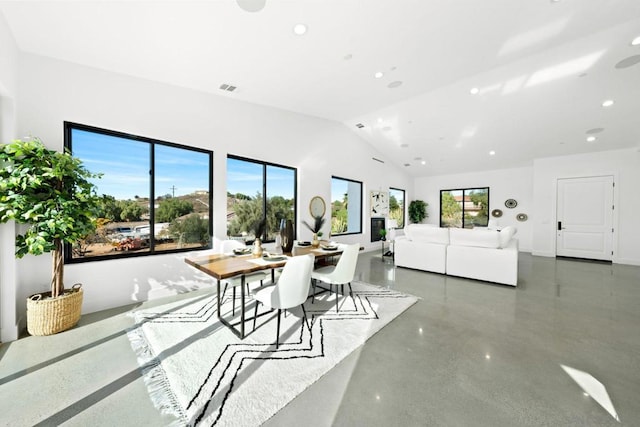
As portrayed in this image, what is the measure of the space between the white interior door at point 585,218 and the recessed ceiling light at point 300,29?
7.97 meters

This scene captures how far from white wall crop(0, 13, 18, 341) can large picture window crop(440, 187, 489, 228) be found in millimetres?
10313

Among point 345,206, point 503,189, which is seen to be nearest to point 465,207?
point 503,189

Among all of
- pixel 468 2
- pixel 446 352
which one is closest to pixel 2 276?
pixel 446 352

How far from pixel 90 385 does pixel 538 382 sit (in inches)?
129

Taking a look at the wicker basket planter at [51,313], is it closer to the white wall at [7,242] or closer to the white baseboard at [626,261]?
the white wall at [7,242]

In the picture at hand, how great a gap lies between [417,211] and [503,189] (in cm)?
278

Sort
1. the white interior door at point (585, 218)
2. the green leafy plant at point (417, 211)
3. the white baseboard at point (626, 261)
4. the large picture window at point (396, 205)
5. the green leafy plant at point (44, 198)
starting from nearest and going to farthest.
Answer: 1. the green leafy plant at point (44, 198)
2. the white baseboard at point (626, 261)
3. the white interior door at point (585, 218)
4. the large picture window at point (396, 205)
5. the green leafy plant at point (417, 211)

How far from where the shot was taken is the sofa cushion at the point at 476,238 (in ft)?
13.2

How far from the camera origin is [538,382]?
5.76ft

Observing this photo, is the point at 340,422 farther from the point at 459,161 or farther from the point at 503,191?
the point at 503,191

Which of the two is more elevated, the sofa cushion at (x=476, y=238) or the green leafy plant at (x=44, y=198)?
the green leafy plant at (x=44, y=198)

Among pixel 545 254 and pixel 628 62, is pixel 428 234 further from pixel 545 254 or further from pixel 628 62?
pixel 545 254

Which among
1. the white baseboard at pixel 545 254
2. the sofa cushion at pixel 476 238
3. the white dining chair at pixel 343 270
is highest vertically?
the sofa cushion at pixel 476 238

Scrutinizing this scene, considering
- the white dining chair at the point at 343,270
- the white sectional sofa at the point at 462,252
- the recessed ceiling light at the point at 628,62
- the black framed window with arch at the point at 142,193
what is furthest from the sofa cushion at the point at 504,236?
the black framed window with arch at the point at 142,193
